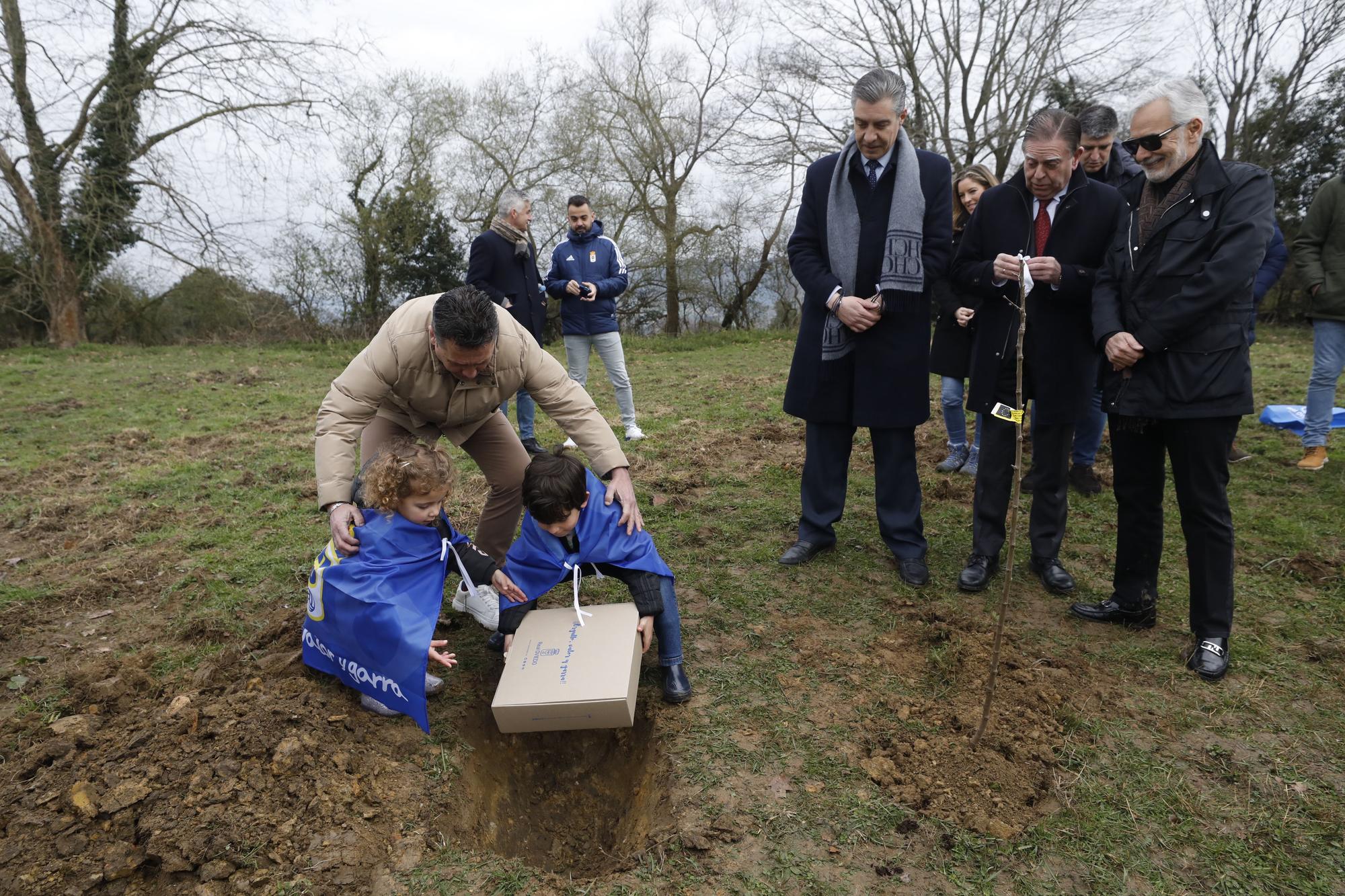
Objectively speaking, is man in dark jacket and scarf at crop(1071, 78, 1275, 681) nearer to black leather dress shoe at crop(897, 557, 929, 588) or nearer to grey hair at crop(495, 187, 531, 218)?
black leather dress shoe at crop(897, 557, 929, 588)

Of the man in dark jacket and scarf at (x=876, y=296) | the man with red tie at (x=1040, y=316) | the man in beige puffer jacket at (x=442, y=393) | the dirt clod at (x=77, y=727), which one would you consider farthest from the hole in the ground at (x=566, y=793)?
the man with red tie at (x=1040, y=316)

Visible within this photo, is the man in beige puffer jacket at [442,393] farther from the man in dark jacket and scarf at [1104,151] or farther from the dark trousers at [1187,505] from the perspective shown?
the man in dark jacket and scarf at [1104,151]

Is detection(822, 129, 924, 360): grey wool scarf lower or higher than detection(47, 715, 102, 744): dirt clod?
higher

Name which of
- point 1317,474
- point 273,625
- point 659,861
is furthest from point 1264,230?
point 273,625

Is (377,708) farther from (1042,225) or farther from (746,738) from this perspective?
(1042,225)

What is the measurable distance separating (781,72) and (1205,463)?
20749 millimetres

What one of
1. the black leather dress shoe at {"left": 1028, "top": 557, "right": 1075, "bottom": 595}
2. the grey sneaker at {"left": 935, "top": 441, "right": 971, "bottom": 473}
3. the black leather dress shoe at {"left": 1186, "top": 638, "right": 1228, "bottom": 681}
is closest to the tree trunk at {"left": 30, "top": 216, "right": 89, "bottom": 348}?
the grey sneaker at {"left": 935, "top": 441, "right": 971, "bottom": 473}

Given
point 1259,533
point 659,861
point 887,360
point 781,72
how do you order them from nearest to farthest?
point 659,861 → point 887,360 → point 1259,533 → point 781,72

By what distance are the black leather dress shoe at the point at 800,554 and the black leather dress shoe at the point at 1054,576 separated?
112 cm

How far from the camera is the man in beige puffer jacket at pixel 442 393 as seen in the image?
2738mm

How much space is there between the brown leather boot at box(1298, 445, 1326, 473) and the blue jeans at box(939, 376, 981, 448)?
224 cm

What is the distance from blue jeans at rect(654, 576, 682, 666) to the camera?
3.01m

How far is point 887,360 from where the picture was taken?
371 cm

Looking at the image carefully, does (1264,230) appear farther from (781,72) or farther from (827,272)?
(781,72)
